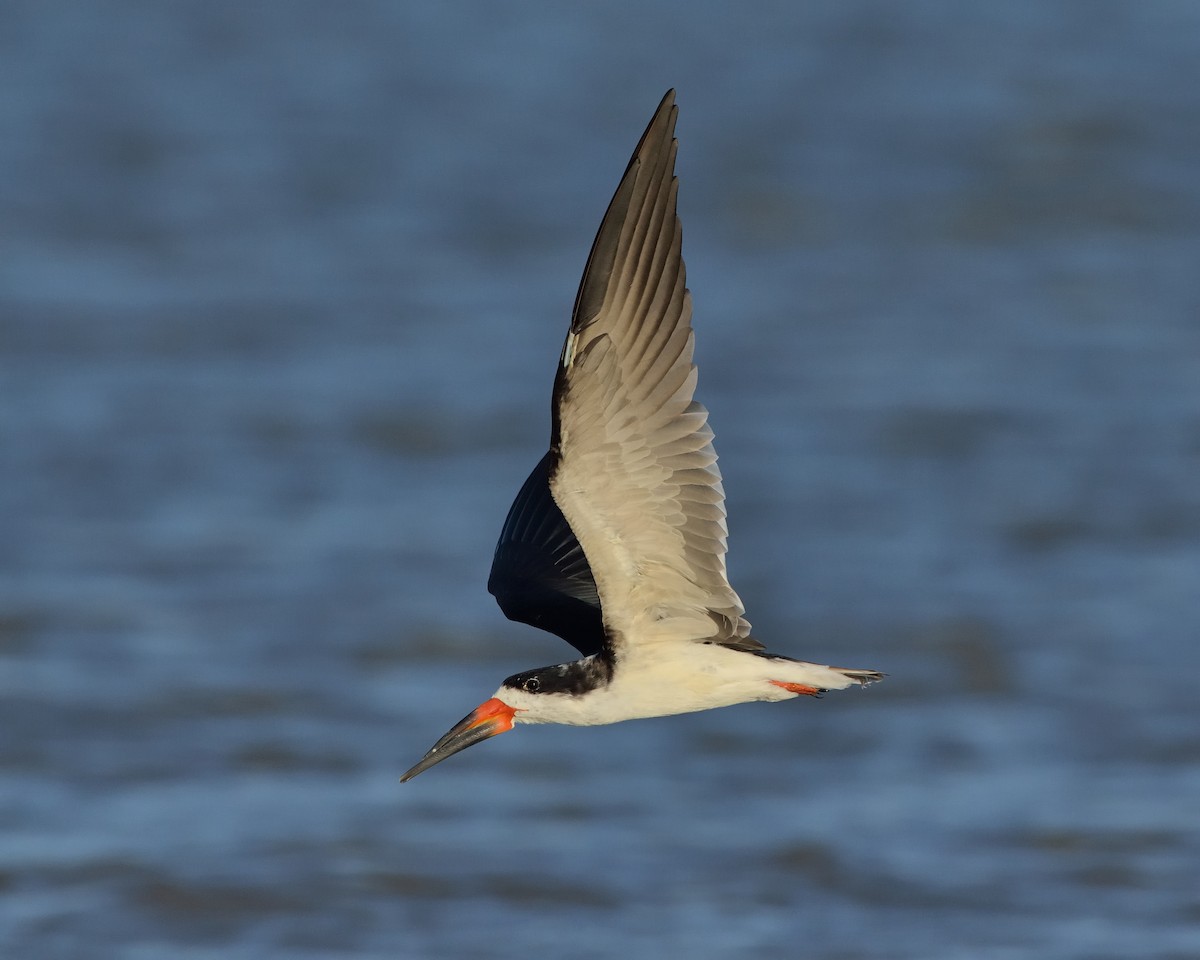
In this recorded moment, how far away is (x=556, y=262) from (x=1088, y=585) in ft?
26.2

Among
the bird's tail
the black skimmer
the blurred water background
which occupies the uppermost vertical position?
the blurred water background

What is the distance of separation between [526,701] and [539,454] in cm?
1051

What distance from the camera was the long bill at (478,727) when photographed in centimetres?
777

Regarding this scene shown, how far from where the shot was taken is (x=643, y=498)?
7098 mm

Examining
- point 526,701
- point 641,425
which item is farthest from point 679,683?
point 641,425

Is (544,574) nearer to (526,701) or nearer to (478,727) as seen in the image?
(478,727)

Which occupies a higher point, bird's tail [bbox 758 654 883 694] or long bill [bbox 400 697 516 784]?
long bill [bbox 400 697 516 784]

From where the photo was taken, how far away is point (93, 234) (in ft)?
76.1

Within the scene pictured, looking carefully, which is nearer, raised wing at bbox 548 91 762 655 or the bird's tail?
raised wing at bbox 548 91 762 655

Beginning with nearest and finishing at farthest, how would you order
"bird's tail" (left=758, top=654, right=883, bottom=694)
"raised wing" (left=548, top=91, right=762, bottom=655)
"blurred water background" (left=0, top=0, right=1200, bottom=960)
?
"raised wing" (left=548, top=91, right=762, bottom=655)
"bird's tail" (left=758, top=654, right=883, bottom=694)
"blurred water background" (left=0, top=0, right=1200, bottom=960)

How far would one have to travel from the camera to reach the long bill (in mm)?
7766

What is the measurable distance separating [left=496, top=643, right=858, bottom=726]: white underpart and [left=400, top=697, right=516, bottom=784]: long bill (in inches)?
8.0

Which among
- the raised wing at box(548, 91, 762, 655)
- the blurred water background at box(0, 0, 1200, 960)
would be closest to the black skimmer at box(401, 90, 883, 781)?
the raised wing at box(548, 91, 762, 655)

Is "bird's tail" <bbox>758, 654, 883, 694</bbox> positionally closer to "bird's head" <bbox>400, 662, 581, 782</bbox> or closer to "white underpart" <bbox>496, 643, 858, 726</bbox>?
"white underpart" <bbox>496, 643, 858, 726</bbox>
